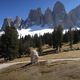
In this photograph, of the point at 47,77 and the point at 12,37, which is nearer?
the point at 47,77

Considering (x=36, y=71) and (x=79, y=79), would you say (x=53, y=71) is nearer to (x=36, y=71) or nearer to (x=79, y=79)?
(x=36, y=71)

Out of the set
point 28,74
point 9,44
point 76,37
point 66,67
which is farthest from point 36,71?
point 76,37

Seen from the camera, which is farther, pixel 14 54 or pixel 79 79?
pixel 14 54

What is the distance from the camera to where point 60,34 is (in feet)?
325

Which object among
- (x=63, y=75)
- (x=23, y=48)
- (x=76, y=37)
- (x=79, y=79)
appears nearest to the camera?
(x=79, y=79)

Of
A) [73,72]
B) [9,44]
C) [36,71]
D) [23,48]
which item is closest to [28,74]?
[36,71]

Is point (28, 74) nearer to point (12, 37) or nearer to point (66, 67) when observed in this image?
point (66, 67)

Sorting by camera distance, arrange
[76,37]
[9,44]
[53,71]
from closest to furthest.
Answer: [53,71]
[9,44]
[76,37]

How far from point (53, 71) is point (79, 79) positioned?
5243 mm

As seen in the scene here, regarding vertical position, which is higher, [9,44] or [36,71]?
[9,44]

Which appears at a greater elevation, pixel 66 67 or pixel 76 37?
pixel 76 37

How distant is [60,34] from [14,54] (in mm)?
37222

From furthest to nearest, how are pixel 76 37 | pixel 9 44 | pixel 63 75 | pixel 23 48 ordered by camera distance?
pixel 76 37, pixel 23 48, pixel 9 44, pixel 63 75

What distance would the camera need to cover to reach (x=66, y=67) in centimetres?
2728
